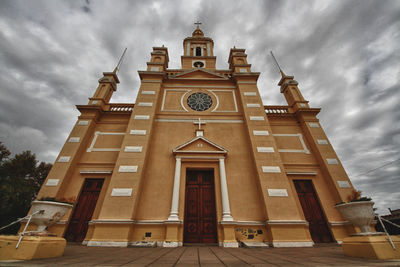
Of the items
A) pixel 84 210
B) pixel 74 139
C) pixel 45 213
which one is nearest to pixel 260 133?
pixel 45 213

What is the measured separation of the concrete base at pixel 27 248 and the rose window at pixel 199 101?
9726 millimetres

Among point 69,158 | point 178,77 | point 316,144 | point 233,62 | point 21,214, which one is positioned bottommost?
point 21,214

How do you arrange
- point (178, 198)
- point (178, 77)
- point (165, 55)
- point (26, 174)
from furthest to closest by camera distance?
point (26, 174) → point (165, 55) → point (178, 77) → point (178, 198)

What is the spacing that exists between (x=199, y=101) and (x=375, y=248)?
422 inches

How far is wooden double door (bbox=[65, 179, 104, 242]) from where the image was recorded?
8.32 metres

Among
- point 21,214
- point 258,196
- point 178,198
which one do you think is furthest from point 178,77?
point 21,214

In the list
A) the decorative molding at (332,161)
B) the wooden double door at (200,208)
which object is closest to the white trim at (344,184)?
the decorative molding at (332,161)

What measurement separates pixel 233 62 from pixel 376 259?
47.2 ft

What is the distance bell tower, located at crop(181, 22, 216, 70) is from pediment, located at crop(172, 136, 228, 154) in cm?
977

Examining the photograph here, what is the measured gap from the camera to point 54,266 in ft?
9.35

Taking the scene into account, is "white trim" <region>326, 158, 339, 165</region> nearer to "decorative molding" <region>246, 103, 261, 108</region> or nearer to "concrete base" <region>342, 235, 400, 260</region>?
"decorative molding" <region>246, 103, 261, 108</region>

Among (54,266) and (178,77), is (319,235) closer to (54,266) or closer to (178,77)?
(54,266)

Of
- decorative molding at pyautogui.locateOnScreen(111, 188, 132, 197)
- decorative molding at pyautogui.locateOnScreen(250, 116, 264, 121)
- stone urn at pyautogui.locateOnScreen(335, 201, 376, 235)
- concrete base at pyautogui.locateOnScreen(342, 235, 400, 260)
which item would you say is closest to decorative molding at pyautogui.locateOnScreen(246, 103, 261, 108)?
decorative molding at pyautogui.locateOnScreen(250, 116, 264, 121)

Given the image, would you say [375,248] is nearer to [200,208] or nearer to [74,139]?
[200,208]
